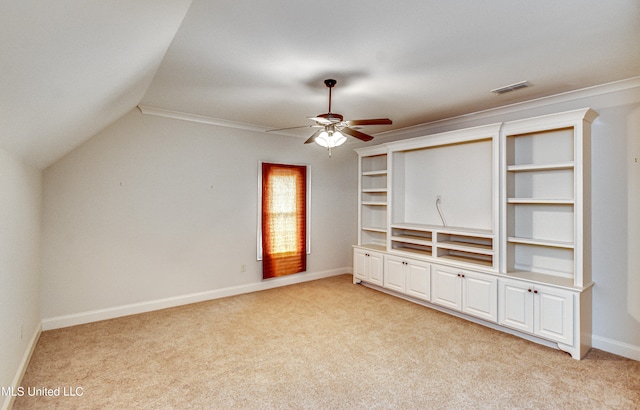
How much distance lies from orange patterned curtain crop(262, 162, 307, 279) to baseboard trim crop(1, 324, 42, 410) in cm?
270

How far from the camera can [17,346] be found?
2500mm

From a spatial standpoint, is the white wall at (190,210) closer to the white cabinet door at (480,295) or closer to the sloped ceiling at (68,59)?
the white cabinet door at (480,295)

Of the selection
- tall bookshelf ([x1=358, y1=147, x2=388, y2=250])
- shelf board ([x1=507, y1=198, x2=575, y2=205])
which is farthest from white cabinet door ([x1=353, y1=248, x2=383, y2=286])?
shelf board ([x1=507, y1=198, x2=575, y2=205])

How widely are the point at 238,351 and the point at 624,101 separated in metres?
4.40

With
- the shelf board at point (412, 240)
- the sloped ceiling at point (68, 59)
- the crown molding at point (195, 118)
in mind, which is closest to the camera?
the sloped ceiling at point (68, 59)

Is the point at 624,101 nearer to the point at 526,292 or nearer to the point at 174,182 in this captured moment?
the point at 526,292

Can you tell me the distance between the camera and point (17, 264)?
2.51 m

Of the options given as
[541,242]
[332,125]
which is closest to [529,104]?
[541,242]

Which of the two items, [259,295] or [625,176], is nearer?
[625,176]

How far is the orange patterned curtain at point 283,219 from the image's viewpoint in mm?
5074

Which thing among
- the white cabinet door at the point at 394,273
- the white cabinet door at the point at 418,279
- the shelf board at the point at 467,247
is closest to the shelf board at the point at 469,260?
the shelf board at the point at 467,247

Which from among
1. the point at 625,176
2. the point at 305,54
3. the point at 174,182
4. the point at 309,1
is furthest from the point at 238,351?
the point at 625,176

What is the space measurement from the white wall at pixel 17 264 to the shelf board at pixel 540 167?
4453mm

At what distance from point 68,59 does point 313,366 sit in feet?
8.85
